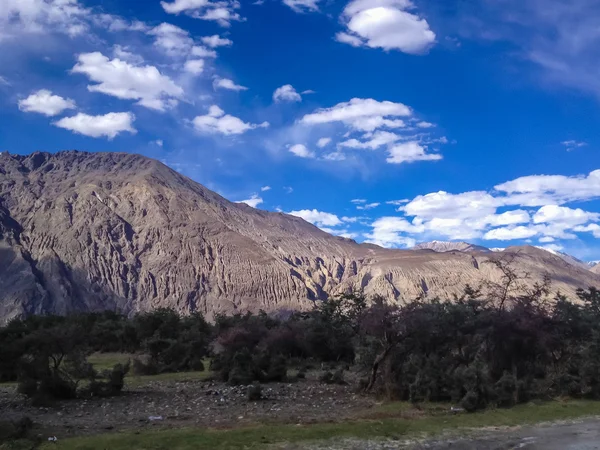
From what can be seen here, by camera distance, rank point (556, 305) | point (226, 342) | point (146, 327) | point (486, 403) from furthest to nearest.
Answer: point (146, 327) < point (226, 342) < point (556, 305) < point (486, 403)

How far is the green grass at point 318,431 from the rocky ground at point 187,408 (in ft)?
6.25

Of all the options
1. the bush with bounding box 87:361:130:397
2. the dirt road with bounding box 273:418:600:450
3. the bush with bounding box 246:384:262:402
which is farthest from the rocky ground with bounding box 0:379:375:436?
the dirt road with bounding box 273:418:600:450

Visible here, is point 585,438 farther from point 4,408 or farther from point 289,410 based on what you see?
point 4,408

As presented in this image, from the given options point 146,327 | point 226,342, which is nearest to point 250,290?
point 146,327

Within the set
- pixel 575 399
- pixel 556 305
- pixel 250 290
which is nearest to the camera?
pixel 575 399

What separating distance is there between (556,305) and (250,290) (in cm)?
14664

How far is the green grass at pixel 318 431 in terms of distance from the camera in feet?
55.5

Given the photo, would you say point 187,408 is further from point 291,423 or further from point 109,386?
point 109,386

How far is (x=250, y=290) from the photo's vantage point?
585 feet

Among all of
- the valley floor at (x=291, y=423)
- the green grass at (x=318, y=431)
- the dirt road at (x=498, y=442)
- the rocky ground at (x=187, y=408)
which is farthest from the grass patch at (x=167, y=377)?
the dirt road at (x=498, y=442)

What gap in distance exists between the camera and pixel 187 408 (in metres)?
25.4

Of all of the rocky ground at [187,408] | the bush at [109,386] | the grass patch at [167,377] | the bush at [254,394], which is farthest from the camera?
the grass patch at [167,377]

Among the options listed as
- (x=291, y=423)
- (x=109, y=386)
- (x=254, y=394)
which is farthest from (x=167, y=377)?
(x=291, y=423)

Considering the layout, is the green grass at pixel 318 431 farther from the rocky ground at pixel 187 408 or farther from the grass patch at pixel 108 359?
the grass patch at pixel 108 359
